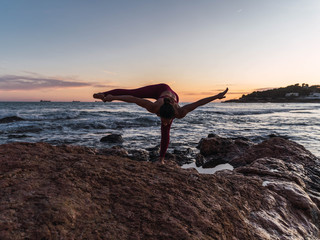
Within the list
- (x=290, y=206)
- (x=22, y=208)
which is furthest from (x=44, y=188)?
(x=290, y=206)

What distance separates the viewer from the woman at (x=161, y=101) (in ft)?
13.0

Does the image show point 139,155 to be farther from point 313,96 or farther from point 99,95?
point 313,96

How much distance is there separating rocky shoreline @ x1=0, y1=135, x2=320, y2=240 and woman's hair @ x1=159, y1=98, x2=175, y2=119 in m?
1.13

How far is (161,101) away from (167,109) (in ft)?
0.79

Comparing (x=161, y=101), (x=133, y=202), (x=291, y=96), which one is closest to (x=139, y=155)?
(x=161, y=101)

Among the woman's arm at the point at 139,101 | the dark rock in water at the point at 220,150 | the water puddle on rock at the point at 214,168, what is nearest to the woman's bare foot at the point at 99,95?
the woman's arm at the point at 139,101

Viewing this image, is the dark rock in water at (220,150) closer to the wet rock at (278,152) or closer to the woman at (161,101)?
the wet rock at (278,152)

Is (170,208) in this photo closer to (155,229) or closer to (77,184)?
(155,229)

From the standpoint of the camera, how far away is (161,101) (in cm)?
405

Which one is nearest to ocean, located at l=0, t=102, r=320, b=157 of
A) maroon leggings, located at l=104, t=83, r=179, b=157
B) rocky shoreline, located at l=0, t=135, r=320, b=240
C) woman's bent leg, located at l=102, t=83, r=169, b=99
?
maroon leggings, located at l=104, t=83, r=179, b=157

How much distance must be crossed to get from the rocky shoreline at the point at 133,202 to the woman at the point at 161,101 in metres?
1.18

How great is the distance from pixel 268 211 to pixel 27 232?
2657mm

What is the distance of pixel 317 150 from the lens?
843 centimetres

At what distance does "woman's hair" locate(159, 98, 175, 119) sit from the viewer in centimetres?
392
